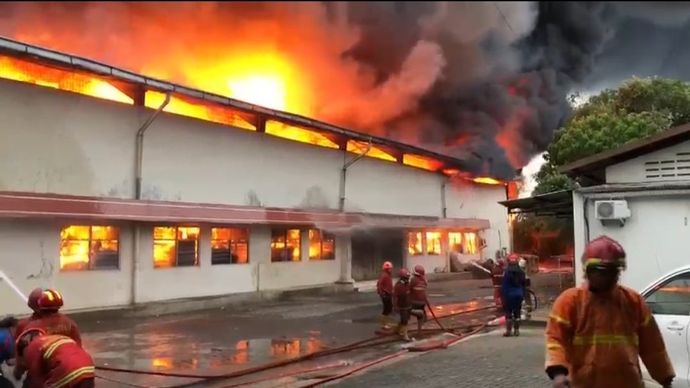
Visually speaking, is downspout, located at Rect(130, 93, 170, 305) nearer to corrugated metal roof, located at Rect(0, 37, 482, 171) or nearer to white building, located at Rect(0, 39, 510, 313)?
white building, located at Rect(0, 39, 510, 313)

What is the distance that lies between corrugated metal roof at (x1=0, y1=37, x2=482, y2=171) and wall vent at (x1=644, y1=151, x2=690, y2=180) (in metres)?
9.96

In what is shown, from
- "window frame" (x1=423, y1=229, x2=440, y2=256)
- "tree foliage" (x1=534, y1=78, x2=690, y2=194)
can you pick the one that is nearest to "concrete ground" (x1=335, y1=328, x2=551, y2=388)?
"tree foliage" (x1=534, y1=78, x2=690, y2=194)

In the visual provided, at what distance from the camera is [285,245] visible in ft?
63.9

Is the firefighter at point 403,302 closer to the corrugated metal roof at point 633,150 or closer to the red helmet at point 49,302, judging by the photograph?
the corrugated metal roof at point 633,150

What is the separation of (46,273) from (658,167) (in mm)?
11595

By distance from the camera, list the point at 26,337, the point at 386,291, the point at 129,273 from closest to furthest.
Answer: the point at 26,337 < the point at 386,291 < the point at 129,273

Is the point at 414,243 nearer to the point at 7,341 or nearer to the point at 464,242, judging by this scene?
the point at 464,242

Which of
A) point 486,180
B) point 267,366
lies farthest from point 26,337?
point 486,180

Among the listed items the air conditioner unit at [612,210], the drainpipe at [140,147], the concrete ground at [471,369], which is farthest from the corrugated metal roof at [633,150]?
the drainpipe at [140,147]

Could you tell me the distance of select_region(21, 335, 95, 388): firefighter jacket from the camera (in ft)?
12.0

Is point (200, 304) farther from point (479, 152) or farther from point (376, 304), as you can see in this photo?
point (479, 152)

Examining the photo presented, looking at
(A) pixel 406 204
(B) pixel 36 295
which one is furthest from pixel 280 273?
(B) pixel 36 295

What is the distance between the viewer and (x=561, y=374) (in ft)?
10.1

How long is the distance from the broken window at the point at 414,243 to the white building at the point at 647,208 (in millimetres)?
13626
